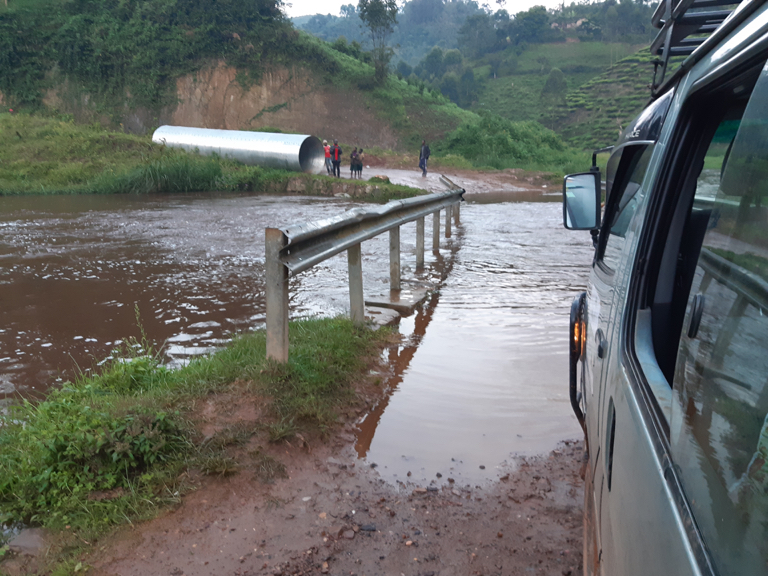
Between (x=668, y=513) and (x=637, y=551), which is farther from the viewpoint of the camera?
(x=637, y=551)

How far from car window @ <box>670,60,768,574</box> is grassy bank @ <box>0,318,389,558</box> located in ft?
8.29

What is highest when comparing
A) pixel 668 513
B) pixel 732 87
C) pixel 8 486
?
pixel 732 87

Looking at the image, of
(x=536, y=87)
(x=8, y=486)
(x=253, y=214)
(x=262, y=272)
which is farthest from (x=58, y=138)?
(x=536, y=87)

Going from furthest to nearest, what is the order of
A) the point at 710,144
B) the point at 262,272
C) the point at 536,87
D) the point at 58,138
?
the point at 536,87 < the point at 58,138 < the point at 262,272 < the point at 710,144

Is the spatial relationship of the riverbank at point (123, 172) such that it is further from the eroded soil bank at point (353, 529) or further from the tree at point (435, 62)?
the tree at point (435, 62)

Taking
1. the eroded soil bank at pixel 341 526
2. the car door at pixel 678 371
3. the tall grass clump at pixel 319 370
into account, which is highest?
the car door at pixel 678 371

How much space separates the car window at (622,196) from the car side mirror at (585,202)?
0.31ft

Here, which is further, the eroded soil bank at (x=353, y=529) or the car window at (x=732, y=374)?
the eroded soil bank at (x=353, y=529)

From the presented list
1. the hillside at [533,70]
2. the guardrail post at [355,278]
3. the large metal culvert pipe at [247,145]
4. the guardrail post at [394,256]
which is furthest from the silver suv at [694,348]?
the hillside at [533,70]

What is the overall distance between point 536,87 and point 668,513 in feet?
300

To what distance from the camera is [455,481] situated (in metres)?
3.41

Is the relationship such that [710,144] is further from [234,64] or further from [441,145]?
[234,64]

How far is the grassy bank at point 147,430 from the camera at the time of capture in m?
2.89

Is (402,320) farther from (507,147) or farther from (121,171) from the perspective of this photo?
(507,147)
